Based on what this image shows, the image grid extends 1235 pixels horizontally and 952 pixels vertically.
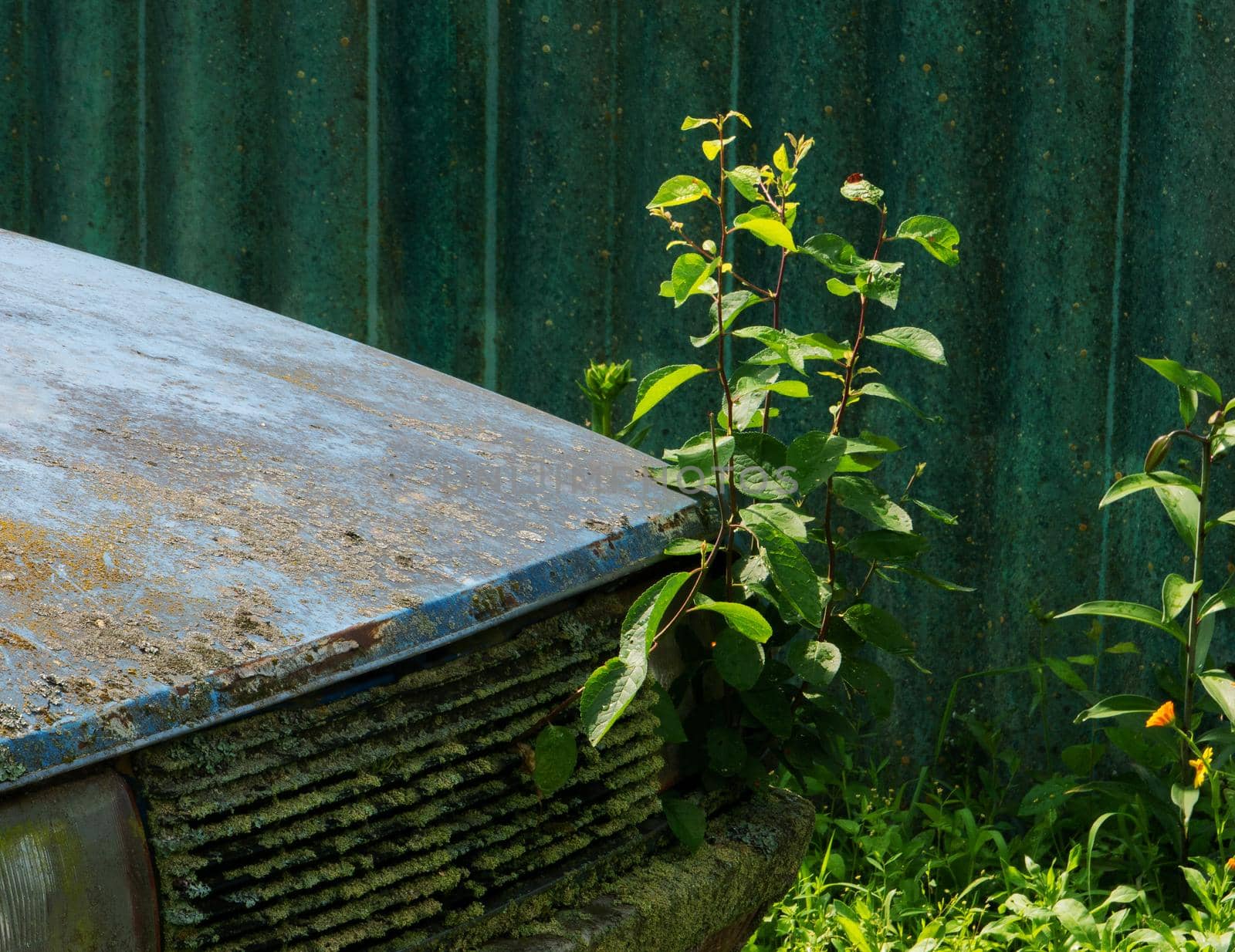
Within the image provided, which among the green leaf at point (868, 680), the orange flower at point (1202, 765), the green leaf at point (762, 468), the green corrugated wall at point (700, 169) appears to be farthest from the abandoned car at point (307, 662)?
A: the green corrugated wall at point (700, 169)

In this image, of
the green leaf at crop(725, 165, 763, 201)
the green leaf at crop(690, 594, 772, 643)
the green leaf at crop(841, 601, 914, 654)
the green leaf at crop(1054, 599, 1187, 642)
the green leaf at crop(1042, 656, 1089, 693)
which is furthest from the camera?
the green leaf at crop(1042, 656, 1089, 693)

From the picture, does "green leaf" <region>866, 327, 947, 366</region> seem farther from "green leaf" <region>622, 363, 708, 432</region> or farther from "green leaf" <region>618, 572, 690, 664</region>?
"green leaf" <region>618, 572, 690, 664</region>

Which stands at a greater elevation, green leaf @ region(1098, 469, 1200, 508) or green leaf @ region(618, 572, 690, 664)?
green leaf @ region(618, 572, 690, 664)

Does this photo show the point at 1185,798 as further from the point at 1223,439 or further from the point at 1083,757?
the point at 1223,439

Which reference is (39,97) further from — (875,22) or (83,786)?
(83,786)

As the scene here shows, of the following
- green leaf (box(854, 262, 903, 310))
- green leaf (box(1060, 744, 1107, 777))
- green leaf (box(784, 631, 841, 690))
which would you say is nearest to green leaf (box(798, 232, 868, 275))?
green leaf (box(854, 262, 903, 310))

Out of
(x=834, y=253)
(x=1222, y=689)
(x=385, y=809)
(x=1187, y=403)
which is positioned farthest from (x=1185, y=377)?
(x=385, y=809)

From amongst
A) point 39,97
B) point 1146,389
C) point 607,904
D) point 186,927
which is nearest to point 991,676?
point 1146,389

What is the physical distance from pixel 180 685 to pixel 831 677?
34.1 inches

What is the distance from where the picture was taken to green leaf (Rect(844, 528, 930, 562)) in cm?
165

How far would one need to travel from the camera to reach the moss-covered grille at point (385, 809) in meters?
0.89

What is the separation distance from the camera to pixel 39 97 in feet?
9.55

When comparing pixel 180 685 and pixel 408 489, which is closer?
pixel 180 685

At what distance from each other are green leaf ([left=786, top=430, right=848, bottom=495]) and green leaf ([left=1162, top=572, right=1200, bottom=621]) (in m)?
0.78
